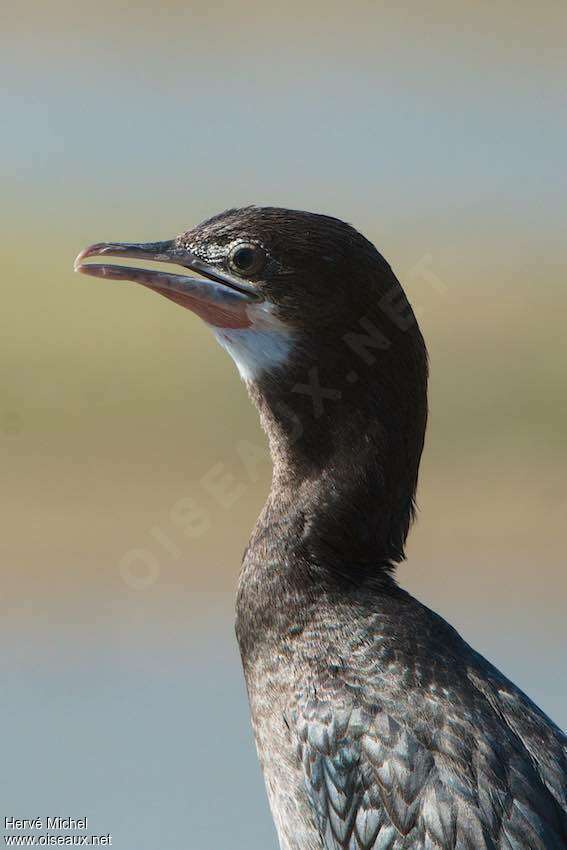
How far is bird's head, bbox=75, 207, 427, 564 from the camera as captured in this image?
5.15m

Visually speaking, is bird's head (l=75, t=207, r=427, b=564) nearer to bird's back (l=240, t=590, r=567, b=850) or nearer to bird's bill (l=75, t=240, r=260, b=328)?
bird's bill (l=75, t=240, r=260, b=328)

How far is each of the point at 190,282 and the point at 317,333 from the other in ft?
1.64

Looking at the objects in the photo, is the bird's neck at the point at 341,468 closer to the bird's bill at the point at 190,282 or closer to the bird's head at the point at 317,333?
the bird's head at the point at 317,333

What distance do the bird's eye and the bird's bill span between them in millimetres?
40

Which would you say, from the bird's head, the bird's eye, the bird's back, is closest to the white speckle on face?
the bird's head

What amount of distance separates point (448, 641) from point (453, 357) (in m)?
11.5

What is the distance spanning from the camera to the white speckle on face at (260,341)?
17.1 ft

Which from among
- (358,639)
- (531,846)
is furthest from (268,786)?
(531,846)

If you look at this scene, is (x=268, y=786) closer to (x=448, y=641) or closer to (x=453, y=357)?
(x=448, y=641)

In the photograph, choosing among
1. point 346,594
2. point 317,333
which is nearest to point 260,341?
point 317,333

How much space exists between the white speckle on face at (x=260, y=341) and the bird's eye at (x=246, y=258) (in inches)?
4.9

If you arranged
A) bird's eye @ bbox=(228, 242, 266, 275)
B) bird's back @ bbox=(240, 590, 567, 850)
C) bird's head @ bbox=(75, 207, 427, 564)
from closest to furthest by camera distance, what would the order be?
bird's back @ bbox=(240, 590, 567, 850) < bird's head @ bbox=(75, 207, 427, 564) < bird's eye @ bbox=(228, 242, 266, 275)

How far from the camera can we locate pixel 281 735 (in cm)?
512

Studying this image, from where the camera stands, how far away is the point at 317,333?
517 cm
